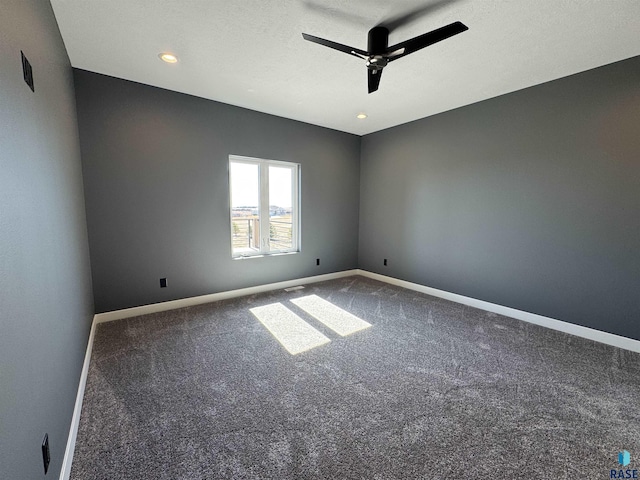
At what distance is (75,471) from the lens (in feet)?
4.42

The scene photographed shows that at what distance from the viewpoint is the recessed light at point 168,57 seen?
2502 mm

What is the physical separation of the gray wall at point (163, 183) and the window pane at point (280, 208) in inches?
9.2

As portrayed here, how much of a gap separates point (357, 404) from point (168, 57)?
3290mm

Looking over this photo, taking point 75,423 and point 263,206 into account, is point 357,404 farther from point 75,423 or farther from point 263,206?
point 263,206

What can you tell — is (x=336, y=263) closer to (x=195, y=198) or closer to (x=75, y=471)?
(x=195, y=198)

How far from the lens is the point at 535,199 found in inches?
124

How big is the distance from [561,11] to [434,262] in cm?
297

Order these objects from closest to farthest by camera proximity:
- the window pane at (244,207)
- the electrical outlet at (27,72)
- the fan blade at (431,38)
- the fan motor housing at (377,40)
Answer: the electrical outlet at (27,72), the fan blade at (431,38), the fan motor housing at (377,40), the window pane at (244,207)

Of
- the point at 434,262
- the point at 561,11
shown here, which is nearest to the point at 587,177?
the point at 561,11

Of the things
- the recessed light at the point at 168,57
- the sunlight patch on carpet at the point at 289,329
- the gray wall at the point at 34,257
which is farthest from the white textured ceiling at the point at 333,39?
the sunlight patch on carpet at the point at 289,329

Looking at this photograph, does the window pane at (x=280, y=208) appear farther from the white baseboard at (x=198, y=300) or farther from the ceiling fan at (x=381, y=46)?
the ceiling fan at (x=381, y=46)

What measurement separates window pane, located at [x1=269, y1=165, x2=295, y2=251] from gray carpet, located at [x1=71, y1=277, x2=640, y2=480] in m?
1.74

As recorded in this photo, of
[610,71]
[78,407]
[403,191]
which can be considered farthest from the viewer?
[403,191]

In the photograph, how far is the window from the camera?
396cm
